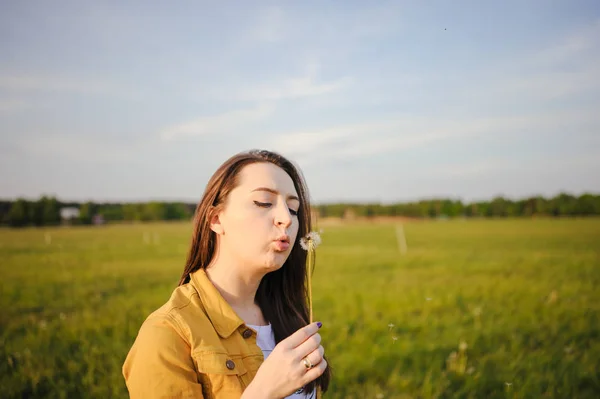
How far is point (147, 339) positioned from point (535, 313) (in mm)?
9319

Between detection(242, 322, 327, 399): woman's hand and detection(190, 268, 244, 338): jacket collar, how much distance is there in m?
0.35

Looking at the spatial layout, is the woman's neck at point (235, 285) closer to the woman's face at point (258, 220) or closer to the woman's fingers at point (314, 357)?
the woman's face at point (258, 220)

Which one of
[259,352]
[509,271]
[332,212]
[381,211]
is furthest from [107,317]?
[381,211]

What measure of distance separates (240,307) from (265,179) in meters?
0.66

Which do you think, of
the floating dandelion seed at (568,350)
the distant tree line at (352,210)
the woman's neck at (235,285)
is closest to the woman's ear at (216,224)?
the woman's neck at (235,285)

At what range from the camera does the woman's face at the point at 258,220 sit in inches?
80.8

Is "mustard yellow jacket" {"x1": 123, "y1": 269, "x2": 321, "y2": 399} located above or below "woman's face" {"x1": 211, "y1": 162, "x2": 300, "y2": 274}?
below

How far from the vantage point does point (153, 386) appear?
171cm

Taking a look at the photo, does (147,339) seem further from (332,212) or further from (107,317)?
(332,212)

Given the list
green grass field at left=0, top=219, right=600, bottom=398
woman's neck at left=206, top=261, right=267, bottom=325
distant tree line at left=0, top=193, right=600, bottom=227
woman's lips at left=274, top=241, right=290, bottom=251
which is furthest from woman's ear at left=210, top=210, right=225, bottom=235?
distant tree line at left=0, top=193, right=600, bottom=227

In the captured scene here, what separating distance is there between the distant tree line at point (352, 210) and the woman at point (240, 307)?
81.3 metres

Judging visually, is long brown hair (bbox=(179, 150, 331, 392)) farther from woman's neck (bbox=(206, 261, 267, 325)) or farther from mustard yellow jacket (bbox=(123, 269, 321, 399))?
mustard yellow jacket (bbox=(123, 269, 321, 399))

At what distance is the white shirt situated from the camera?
2227mm

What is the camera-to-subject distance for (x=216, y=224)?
7.23 feet
